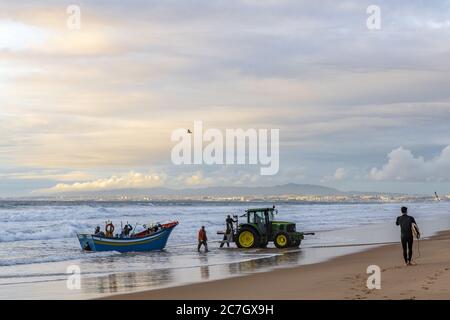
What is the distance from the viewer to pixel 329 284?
1625 centimetres

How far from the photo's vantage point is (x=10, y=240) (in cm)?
3766

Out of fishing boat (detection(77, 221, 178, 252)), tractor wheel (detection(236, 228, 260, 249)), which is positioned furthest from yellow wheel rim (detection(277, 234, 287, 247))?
fishing boat (detection(77, 221, 178, 252))

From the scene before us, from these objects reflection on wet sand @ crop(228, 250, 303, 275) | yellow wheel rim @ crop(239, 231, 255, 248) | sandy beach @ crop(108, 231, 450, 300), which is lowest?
reflection on wet sand @ crop(228, 250, 303, 275)

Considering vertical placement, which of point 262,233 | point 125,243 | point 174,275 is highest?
point 262,233

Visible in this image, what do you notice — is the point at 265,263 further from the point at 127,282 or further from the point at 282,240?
the point at 282,240

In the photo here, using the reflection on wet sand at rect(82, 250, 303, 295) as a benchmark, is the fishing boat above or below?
above

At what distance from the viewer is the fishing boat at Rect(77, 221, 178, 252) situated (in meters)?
29.6

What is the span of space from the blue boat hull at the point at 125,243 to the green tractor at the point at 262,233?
144 inches

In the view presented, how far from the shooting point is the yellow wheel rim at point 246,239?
29.4 meters

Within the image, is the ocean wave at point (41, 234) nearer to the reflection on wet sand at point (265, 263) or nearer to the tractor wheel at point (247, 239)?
the tractor wheel at point (247, 239)

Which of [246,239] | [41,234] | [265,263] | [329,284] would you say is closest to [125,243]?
[246,239]

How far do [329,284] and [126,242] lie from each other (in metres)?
15.2

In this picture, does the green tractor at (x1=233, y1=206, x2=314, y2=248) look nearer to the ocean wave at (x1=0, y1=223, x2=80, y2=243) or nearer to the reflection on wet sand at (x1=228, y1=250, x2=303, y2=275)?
the reflection on wet sand at (x1=228, y1=250, x2=303, y2=275)

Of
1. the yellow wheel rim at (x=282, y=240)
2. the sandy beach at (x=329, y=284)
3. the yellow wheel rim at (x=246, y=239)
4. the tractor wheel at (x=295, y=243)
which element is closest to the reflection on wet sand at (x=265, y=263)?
the sandy beach at (x=329, y=284)
